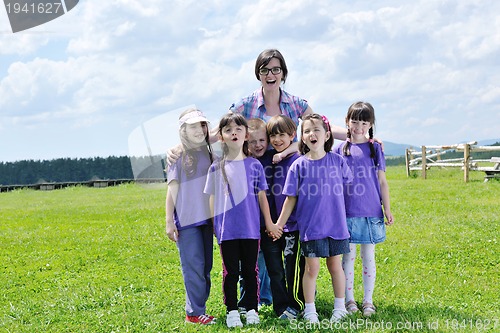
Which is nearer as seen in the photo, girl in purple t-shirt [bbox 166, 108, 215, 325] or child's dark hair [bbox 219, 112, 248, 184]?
child's dark hair [bbox 219, 112, 248, 184]

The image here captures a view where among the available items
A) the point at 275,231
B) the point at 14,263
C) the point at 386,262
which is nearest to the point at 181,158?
the point at 275,231

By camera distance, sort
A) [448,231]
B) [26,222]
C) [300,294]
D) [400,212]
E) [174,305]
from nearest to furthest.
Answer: [300,294]
[174,305]
[448,231]
[400,212]
[26,222]

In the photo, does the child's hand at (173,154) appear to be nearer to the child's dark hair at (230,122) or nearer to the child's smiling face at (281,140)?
the child's dark hair at (230,122)

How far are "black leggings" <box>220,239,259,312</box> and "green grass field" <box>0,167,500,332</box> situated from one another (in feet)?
0.87

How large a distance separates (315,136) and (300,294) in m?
1.49

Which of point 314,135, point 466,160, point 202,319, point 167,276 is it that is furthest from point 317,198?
point 466,160

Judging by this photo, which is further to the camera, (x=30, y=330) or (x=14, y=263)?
(x=14, y=263)

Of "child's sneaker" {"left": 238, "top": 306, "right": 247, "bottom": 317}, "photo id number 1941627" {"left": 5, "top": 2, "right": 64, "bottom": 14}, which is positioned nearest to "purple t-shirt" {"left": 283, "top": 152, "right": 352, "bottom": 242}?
"child's sneaker" {"left": 238, "top": 306, "right": 247, "bottom": 317}

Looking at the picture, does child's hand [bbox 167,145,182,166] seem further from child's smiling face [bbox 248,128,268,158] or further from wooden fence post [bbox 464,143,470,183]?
wooden fence post [bbox 464,143,470,183]

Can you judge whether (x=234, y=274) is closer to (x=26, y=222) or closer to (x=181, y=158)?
(x=181, y=158)

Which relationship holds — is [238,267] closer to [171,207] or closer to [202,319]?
[202,319]

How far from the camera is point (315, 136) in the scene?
4.94 meters

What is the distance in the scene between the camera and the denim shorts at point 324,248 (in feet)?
16.1

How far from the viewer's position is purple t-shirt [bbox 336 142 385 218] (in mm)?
5285
